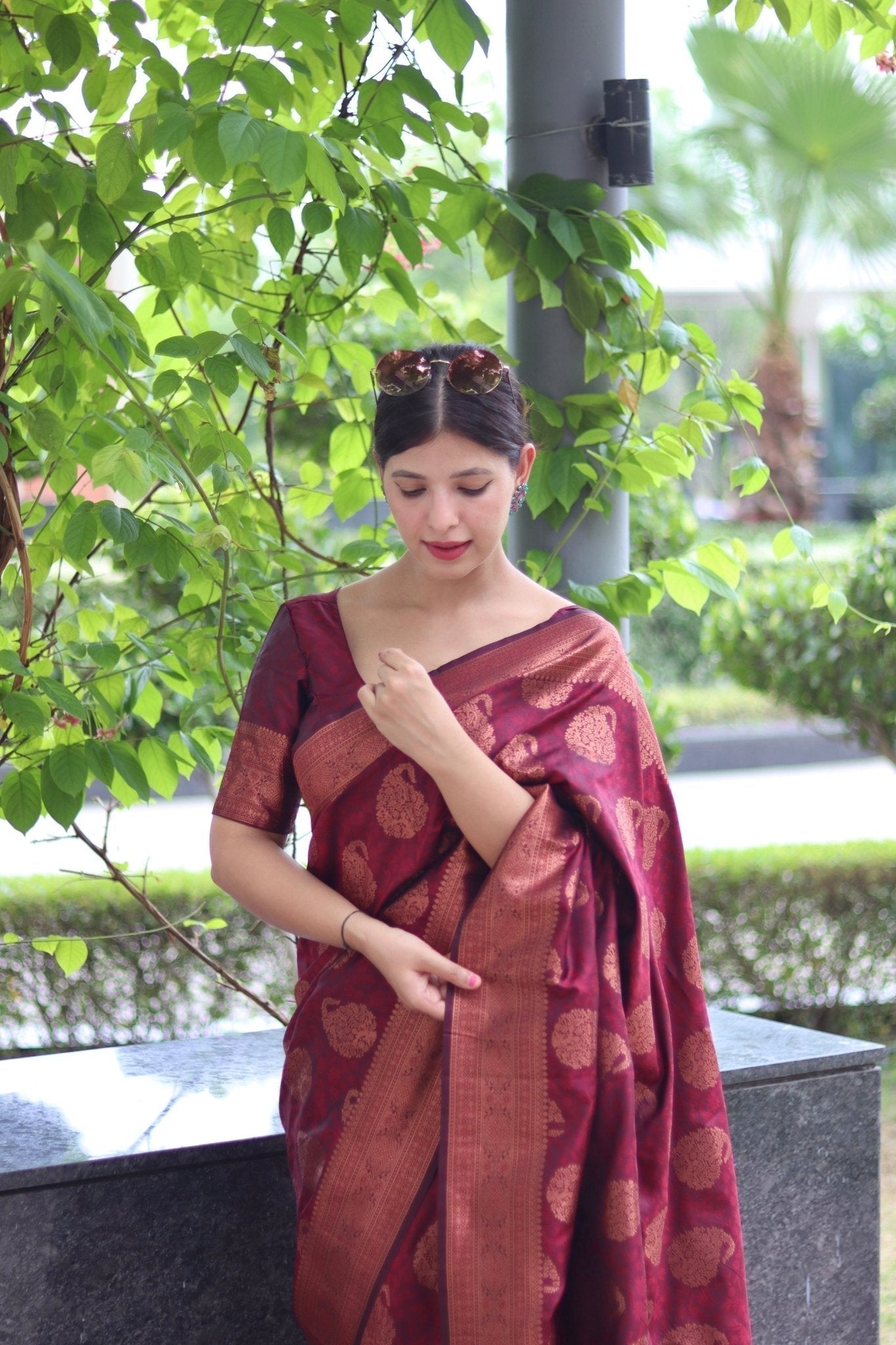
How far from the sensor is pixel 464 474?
1.85 m

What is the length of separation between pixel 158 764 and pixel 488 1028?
3.01 ft

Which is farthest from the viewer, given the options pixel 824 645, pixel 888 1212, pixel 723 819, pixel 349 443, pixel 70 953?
pixel 723 819

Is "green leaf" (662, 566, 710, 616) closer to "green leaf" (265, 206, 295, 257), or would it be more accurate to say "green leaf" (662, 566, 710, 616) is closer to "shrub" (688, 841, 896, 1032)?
"green leaf" (265, 206, 295, 257)

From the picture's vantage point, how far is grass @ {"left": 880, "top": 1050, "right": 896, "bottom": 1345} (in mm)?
3488

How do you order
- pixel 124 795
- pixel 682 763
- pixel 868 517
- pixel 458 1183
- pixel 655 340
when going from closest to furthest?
pixel 458 1183 → pixel 124 795 → pixel 655 340 → pixel 682 763 → pixel 868 517

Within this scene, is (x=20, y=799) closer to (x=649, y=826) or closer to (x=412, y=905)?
(x=412, y=905)

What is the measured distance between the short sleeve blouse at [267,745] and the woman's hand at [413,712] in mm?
191

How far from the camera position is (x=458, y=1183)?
5.98 feet

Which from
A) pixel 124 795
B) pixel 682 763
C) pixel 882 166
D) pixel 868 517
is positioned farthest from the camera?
pixel 868 517

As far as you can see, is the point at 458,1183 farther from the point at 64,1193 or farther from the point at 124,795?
the point at 124,795

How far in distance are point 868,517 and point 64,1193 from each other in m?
21.5

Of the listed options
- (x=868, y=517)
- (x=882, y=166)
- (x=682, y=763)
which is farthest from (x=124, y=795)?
(x=868, y=517)

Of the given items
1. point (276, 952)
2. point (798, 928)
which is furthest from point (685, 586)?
point (798, 928)

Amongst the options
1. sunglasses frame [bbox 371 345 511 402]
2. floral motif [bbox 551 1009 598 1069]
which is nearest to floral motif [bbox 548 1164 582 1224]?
floral motif [bbox 551 1009 598 1069]
